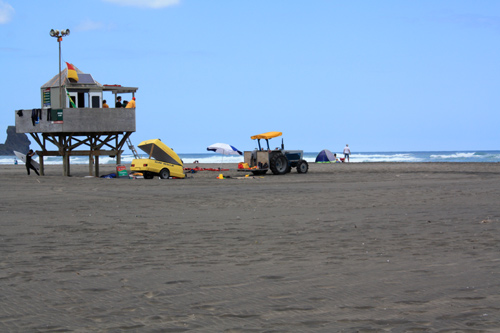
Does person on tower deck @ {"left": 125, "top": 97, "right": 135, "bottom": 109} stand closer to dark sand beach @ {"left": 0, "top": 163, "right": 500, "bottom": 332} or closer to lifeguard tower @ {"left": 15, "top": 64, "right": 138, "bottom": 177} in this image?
lifeguard tower @ {"left": 15, "top": 64, "right": 138, "bottom": 177}

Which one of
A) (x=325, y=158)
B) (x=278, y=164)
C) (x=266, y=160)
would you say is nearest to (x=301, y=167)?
(x=278, y=164)

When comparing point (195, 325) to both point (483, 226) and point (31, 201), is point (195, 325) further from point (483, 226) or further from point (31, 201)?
point (31, 201)

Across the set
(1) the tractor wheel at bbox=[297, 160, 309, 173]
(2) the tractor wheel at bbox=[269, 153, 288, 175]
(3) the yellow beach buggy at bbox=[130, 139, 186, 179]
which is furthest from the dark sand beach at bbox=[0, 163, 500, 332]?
(1) the tractor wheel at bbox=[297, 160, 309, 173]

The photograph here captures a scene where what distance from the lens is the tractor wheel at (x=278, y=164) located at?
27344mm

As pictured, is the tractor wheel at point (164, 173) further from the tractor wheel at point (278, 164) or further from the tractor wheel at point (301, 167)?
the tractor wheel at point (301, 167)

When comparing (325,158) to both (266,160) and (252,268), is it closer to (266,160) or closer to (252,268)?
(266,160)

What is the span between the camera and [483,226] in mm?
9141

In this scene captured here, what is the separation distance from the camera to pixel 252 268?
6.30 metres

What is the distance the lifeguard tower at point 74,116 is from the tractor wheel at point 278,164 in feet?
22.2

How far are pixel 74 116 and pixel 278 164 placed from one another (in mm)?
9629

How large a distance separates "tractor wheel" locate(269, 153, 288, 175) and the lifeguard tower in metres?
6.78

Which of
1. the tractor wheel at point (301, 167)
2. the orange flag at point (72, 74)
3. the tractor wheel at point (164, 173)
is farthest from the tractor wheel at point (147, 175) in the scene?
the tractor wheel at point (301, 167)

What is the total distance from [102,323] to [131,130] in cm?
2373

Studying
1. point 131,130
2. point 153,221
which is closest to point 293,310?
point 153,221
